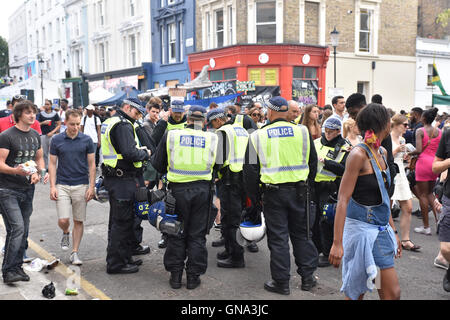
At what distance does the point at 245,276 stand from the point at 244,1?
58.9 ft

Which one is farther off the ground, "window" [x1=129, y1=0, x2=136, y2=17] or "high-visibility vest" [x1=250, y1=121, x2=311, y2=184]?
"window" [x1=129, y1=0, x2=136, y2=17]

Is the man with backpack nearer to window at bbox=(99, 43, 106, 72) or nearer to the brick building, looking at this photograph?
the brick building

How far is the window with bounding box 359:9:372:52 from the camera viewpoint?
23.1 m

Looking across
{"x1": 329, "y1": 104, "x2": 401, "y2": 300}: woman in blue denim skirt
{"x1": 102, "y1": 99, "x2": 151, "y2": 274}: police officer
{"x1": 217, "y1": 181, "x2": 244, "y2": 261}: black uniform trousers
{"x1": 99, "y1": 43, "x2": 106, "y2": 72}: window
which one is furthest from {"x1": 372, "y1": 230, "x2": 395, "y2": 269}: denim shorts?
{"x1": 99, "y1": 43, "x2": 106, "y2": 72}: window

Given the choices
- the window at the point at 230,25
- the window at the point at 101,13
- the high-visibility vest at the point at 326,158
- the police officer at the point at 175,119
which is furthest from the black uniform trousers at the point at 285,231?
the window at the point at 101,13

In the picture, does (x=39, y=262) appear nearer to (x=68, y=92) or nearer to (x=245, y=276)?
(x=245, y=276)

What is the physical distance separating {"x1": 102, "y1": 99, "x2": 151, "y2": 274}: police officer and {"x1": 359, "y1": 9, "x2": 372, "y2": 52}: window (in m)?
20.2

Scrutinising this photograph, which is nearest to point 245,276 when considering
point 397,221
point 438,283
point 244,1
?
point 438,283

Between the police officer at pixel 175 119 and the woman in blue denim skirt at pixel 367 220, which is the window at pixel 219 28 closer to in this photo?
the police officer at pixel 175 119

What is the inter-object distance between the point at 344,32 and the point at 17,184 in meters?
20.2

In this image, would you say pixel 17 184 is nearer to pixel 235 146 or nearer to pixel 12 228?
pixel 12 228

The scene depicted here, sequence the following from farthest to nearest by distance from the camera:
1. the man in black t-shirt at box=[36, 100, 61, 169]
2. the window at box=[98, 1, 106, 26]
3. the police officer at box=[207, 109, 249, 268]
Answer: the window at box=[98, 1, 106, 26], the man in black t-shirt at box=[36, 100, 61, 169], the police officer at box=[207, 109, 249, 268]

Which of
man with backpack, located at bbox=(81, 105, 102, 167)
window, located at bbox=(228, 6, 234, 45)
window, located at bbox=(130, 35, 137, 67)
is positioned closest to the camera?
man with backpack, located at bbox=(81, 105, 102, 167)

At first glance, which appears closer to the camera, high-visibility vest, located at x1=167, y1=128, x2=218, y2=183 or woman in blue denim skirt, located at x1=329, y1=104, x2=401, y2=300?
woman in blue denim skirt, located at x1=329, y1=104, x2=401, y2=300
